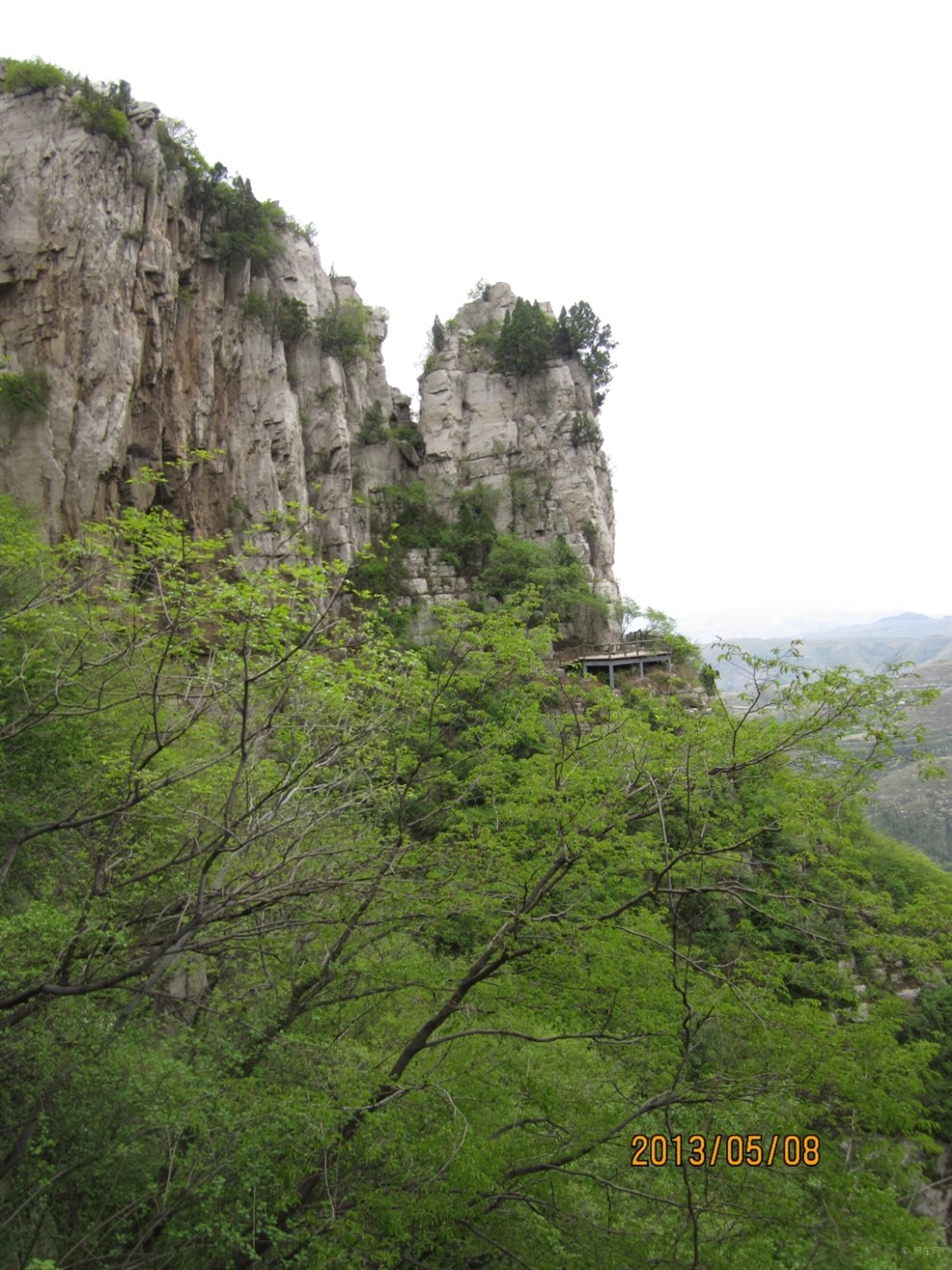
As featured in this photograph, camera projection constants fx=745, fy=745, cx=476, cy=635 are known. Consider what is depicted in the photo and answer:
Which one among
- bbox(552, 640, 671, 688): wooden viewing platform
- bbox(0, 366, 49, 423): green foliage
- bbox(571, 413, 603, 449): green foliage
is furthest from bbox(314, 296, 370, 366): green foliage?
bbox(552, 640, 671, 688): wooden viewing platform

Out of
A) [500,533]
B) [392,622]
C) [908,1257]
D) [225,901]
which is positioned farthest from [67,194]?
[908,1257]

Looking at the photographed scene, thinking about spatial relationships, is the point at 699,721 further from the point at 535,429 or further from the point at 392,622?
the point at 535,429

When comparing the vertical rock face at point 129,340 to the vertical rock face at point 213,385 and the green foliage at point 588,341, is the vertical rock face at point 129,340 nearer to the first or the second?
the vertical rock face at point 213,385

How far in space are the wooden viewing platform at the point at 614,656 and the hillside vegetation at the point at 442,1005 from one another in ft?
69.1

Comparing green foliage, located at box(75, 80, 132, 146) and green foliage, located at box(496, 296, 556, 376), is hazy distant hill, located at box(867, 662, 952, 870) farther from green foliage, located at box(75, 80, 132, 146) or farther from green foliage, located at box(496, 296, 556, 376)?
green foliage, located at box(75, 80, 132, 146)

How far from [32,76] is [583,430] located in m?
25.6

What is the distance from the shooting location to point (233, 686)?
7234 mm

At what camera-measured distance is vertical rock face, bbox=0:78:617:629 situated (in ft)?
76.2

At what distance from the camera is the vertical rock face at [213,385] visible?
915 inches

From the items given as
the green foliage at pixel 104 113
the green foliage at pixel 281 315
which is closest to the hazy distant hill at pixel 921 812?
the green foliage at pixel 281 315

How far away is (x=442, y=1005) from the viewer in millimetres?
7301

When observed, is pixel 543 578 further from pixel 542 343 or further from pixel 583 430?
pixel 542 343
